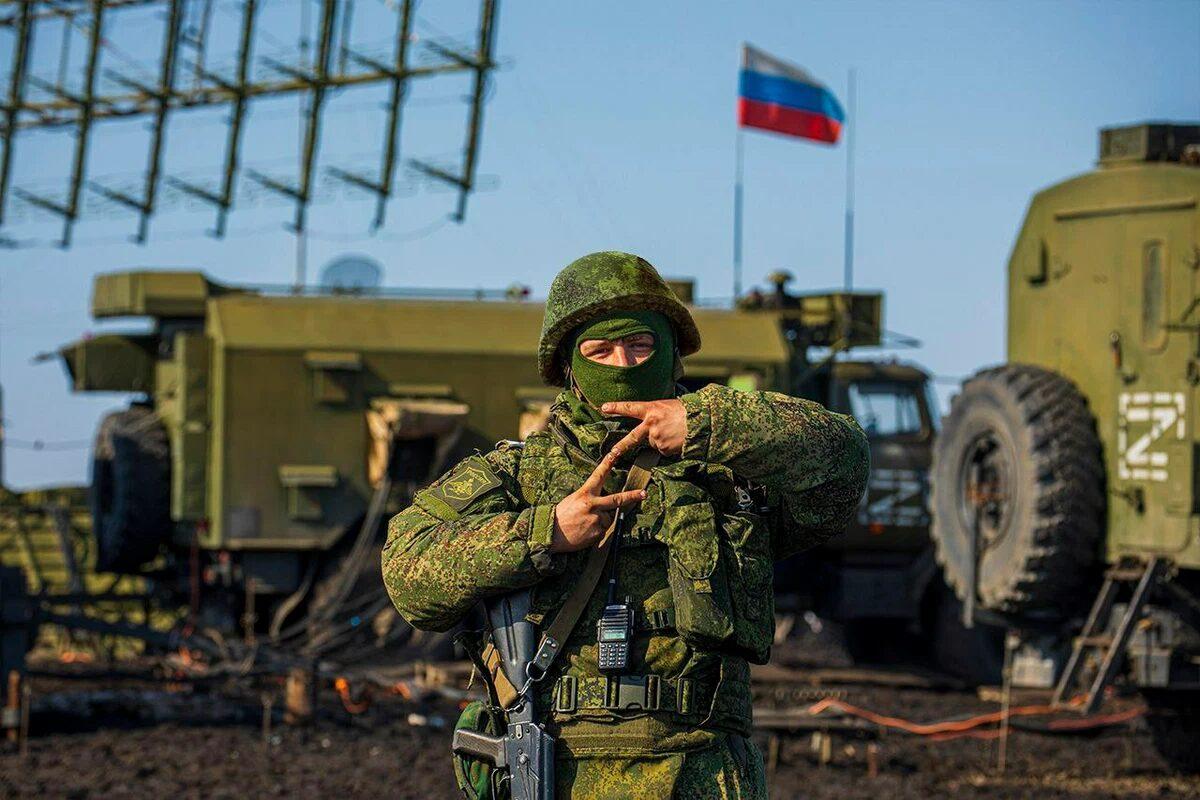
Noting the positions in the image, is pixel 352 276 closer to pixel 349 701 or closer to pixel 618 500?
pixel 349 701

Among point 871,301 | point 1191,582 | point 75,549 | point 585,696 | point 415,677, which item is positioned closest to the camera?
point 585,696

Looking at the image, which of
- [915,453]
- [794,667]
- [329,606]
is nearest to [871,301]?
[915,453]

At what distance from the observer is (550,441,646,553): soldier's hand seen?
12.8ft

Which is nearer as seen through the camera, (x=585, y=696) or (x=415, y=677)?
(x=585, y=696)

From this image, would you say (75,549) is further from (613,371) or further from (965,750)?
(613,371)

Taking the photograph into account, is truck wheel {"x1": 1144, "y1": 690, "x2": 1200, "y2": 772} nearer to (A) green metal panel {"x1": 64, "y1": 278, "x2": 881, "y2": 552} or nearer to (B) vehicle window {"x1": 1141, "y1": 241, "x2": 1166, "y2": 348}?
(B) vehicle window {"x1": 1141, "y1": 241, "x2": 1166, "y2": 348}

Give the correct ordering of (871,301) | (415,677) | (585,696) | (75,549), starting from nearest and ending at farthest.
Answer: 1. (585,696)
2. (415,677)
3. (871,301)
4. (75,549)

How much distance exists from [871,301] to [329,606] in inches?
203

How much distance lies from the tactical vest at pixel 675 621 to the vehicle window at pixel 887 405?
472 inches

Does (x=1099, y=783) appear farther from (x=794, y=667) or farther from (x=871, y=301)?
(x=871, y=301)

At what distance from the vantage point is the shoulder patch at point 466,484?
4145 mm

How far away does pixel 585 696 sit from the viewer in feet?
13.1

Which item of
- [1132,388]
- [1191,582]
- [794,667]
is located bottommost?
[794,667]

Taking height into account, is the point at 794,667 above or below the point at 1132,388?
below
